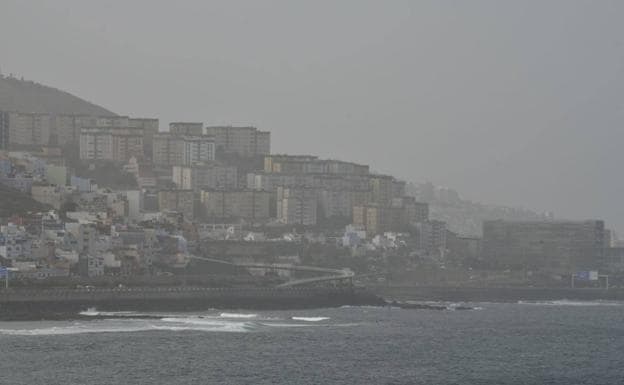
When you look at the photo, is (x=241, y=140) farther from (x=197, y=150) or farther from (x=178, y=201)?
(x=178, y=201)

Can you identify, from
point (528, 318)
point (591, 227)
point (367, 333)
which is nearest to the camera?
point (367, 333)

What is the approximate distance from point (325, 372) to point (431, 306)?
27992 millimetres

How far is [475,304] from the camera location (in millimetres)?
74125

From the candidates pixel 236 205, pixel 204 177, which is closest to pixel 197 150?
pixel 204 177

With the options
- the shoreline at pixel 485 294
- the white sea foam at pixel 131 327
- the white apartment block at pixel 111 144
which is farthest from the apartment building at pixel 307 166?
the white sea foam at pixel 131 327

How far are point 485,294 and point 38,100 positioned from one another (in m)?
61.4

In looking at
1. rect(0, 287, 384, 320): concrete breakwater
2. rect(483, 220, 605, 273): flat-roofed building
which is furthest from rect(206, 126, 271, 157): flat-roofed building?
rect(0, 287, 384, 320): concrete breakwater

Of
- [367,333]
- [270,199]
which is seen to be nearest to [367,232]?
[270,199]

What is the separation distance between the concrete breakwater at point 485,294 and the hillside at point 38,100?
172ft

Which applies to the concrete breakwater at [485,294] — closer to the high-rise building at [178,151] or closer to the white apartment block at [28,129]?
the high-rise building at [178,151]

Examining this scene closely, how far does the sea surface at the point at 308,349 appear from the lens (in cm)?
3962

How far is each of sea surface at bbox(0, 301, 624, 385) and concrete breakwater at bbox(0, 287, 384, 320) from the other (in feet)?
4.26

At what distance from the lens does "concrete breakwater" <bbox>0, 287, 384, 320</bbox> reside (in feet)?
186

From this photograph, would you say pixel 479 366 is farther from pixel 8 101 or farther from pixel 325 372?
pixel 8 101
